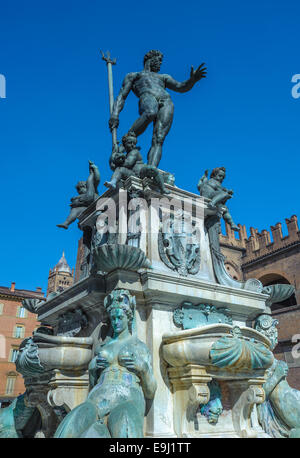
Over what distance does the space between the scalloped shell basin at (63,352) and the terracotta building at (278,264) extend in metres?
22.5

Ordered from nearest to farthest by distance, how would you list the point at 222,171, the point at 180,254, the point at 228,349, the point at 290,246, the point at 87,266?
the point at 228,349 → the point at 180,254 → the point at 87,266 → the point at 222,171 → the point at 290,246

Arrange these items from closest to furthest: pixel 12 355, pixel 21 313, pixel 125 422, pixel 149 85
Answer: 1. pixel 125 422
2. pixel 149 85
3. pixel 12 355
4. pixel 21 313

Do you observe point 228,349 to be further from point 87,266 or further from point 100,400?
point 87,266

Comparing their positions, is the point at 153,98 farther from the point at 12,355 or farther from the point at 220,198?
the point at 12,355

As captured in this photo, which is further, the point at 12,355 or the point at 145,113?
the point at 12,355

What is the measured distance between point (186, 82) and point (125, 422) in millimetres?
5737

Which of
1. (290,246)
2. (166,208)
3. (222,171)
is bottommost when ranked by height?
(166,208)

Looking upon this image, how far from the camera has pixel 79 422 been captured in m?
3.02

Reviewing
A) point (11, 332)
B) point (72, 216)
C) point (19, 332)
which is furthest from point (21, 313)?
point (72, 216)

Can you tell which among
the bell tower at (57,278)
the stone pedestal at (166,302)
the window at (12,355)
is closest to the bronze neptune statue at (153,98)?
the stone pedestal at (166,302)

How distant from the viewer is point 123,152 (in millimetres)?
5914

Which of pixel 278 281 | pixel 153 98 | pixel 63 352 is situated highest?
pixel 278 281
